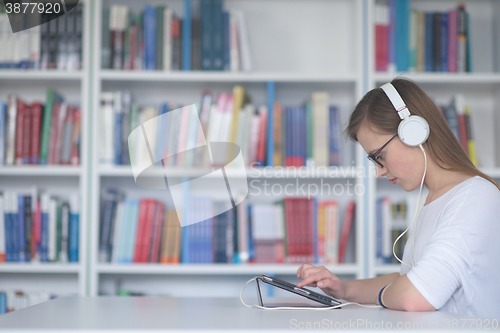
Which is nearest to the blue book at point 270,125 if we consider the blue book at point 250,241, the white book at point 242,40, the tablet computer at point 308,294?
the white book at point 242,40

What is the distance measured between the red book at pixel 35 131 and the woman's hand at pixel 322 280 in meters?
1.44

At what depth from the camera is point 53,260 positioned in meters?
1.92

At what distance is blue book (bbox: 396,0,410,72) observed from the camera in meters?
1.99

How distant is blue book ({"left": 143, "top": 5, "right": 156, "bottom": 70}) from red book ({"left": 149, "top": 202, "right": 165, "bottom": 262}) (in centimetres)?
65

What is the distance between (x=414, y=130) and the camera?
97 centimetres

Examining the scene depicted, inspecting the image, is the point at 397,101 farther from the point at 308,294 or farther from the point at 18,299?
the point at 18,299

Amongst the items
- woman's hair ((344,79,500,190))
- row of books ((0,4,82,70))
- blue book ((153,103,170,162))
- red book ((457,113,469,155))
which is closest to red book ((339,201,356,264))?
red book ((457,113,469,155))

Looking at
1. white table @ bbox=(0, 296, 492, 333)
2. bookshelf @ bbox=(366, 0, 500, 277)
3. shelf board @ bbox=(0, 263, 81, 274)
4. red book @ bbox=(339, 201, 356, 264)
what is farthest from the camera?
bookshelf @ bbox=(366, 0, 500, 277)

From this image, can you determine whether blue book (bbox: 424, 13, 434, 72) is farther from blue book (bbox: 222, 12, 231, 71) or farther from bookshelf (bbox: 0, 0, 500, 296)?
blue book (bbox: 222, 12, 231, 71)

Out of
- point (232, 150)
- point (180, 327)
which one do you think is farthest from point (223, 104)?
point (180, 327)

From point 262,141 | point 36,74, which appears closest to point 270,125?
point 262,141

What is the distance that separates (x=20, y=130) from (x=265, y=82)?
1.13 metres

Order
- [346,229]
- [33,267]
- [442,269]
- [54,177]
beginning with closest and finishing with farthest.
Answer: [442,269]
[33,267]
[346,229]
[54,177]

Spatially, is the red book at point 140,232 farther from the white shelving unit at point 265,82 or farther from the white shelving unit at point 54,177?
the white shelving unit at point 54,177
